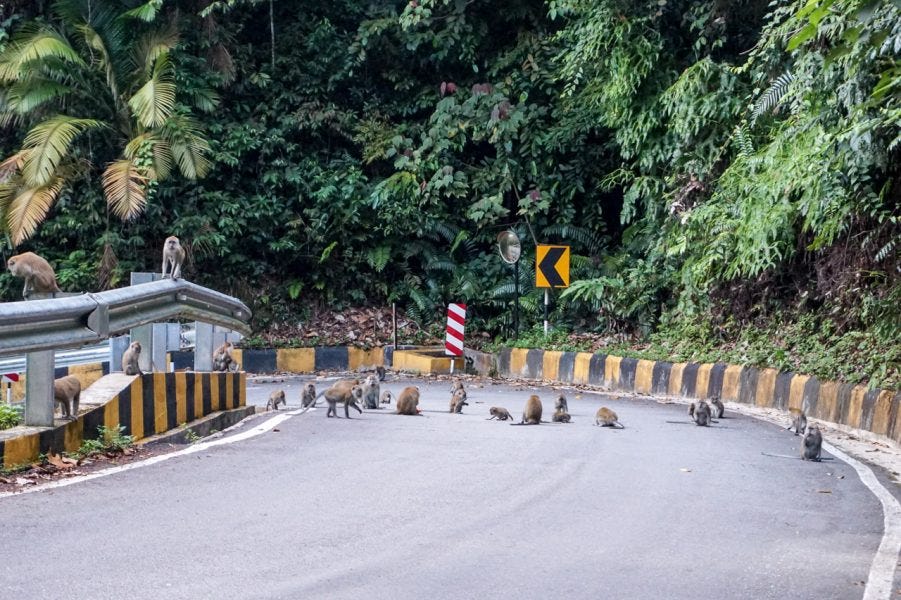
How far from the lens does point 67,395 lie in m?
8.41

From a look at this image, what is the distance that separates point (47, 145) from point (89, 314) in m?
15.2

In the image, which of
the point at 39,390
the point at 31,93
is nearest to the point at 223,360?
the point at 39,390

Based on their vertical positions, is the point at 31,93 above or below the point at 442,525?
above

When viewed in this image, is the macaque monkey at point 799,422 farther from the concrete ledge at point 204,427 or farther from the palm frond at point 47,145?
the palm frond at point 47,145

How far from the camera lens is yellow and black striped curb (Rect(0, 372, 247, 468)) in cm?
777

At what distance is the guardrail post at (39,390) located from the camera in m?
7.99

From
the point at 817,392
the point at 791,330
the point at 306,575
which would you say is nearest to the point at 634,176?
the point at 791,330

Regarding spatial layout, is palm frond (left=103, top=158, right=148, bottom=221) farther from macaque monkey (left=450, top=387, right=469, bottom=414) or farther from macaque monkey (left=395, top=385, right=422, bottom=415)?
macaque monkey (left=395, top=385, right=422, bottom=415)

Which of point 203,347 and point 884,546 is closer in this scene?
point 884,546

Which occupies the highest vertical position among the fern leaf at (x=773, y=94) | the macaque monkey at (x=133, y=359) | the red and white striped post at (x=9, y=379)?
the fern leaf at (x=773, y=94)

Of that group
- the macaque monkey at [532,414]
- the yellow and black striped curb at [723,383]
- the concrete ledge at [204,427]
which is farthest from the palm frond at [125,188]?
the macaque monkey at [532,414]

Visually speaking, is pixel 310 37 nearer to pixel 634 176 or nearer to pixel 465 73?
pixel 465 73

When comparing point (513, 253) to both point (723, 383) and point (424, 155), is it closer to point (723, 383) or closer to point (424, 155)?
point (424, 155)

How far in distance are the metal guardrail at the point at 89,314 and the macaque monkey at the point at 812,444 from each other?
5.49 metres
